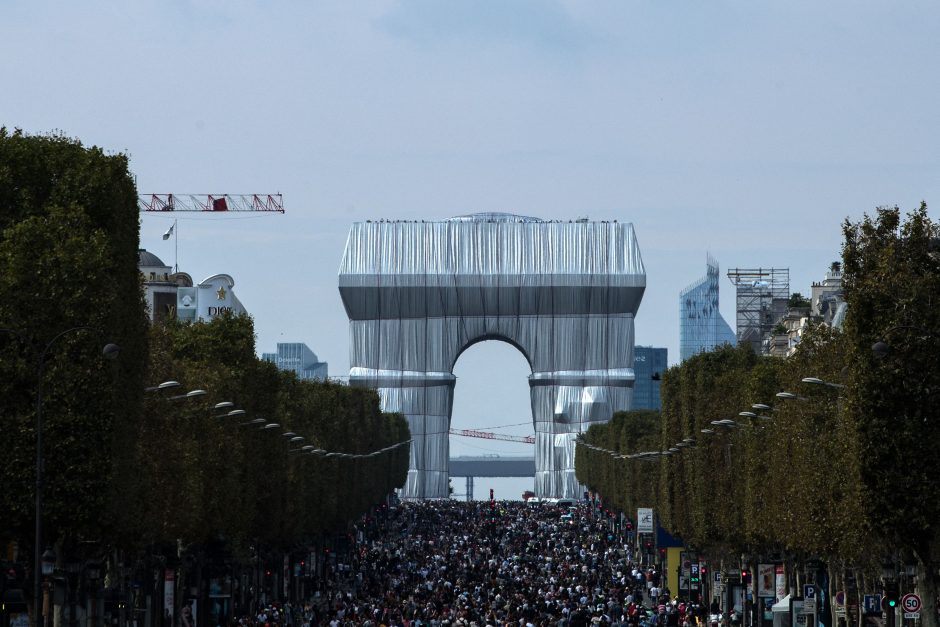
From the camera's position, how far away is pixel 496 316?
18300 cm

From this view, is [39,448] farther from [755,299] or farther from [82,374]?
[755,299]

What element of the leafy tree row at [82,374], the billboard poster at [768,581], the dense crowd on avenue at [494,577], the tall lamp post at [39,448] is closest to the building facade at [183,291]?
the dense crowd on avenue at [494,577]

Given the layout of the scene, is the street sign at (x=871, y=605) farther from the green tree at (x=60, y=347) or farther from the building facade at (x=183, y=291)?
the building facade at (x=183, y=291)

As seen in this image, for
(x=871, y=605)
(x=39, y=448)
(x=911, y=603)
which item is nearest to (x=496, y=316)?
(x=871, y=605)

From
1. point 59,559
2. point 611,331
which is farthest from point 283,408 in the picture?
point 611,331

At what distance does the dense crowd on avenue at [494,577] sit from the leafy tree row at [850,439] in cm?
573

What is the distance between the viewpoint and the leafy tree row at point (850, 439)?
152ft

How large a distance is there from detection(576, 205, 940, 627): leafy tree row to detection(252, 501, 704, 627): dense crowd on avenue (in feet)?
18.8

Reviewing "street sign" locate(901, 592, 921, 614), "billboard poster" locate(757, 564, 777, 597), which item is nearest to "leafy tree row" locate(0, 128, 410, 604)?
"street sign" locate(901, 592, 921, 614)

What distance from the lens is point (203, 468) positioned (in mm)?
61750

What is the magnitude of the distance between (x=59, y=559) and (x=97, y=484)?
3.79 m

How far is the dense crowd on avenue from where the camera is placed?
236 ft

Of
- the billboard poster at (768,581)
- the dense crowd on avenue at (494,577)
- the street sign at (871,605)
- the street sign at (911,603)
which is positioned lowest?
the dense crowd on avenue at (494,577)

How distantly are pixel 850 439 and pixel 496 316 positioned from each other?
133031mm
